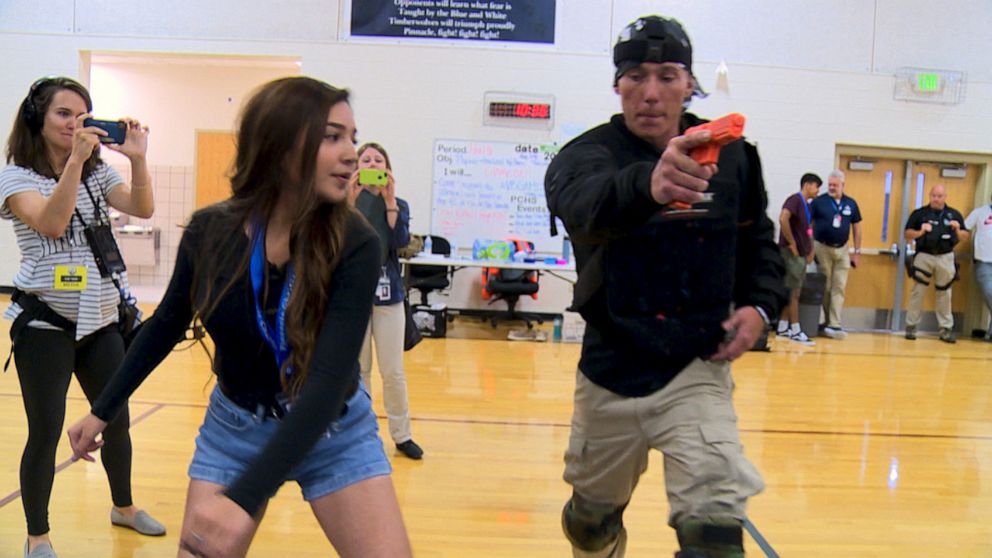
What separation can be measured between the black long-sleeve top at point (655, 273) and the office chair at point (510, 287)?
24.1 ft

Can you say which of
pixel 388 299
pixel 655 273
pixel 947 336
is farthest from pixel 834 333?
pixel 655 273

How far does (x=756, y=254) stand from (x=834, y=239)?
8.73 m

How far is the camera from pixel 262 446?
166 cm

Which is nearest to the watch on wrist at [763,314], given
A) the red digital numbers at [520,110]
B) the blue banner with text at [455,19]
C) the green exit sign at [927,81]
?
the red digital numbers at [520,110]

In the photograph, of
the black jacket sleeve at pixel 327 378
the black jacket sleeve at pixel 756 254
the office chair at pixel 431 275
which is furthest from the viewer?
the office chair at pixel 431 275

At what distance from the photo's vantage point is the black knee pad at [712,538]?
1687 millimetres

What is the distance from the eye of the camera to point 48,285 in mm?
2717

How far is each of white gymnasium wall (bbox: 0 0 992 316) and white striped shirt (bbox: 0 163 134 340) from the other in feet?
24.7

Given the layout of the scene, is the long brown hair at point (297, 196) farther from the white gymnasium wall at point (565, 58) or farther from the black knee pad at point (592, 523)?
the white gymnasium wall at point (565, 58)

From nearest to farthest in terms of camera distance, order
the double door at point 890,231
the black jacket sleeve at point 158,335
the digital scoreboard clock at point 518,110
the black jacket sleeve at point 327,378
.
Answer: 1. the black jacket sleeve at point 327,378
2. the black jacket sleeve at point 158,335
3. the digital scoreboard clock at point 518,110
4. the double door at point 890,231

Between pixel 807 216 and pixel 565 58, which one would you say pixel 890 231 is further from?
pixel 565 58

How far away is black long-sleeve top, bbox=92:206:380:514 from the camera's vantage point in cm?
147

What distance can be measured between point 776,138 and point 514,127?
134 inches

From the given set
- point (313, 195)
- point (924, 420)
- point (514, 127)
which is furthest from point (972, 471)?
point (514, 127)
